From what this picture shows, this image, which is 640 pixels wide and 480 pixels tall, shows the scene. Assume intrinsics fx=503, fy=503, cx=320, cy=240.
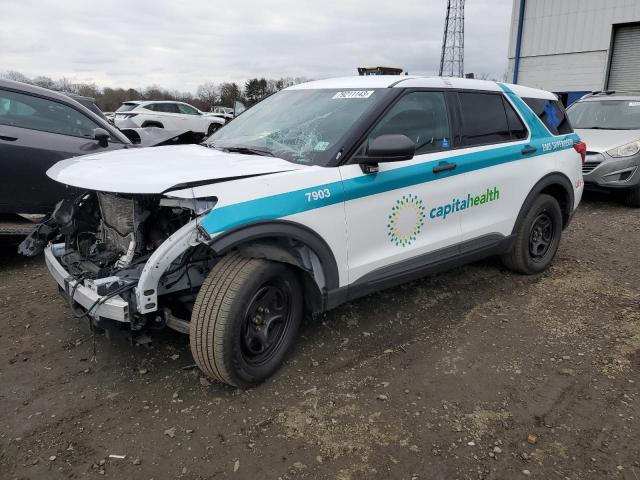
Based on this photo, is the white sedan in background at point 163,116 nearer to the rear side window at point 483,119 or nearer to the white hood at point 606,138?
the white hood at point 606,138

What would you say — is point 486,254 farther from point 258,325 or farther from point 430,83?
point 258,325

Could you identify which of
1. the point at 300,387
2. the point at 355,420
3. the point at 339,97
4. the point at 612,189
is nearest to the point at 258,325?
the point at 300,387

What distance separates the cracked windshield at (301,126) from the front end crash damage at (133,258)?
2.68ft

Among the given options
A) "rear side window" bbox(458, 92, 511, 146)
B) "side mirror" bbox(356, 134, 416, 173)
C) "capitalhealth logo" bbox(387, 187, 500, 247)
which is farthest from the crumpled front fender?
"rear side window" bbox(458, 92, 511, 146)

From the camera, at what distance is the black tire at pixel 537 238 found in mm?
4613

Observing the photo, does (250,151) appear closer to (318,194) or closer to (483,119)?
(318,194)

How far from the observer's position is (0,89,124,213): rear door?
4.77 m

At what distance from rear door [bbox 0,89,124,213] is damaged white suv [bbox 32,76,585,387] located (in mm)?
1612

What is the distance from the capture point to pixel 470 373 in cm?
321

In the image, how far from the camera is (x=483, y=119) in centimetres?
412

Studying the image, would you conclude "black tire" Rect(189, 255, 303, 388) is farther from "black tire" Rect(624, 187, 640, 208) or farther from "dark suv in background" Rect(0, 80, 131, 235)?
"black tire" Rect(624, 187, 640, 208)

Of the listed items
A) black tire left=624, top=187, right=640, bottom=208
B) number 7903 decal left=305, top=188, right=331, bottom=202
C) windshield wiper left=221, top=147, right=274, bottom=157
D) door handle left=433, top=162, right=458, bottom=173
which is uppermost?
windshield wiper left=221, top=147, right=274, bottom=157

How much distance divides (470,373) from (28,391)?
8.85 ft

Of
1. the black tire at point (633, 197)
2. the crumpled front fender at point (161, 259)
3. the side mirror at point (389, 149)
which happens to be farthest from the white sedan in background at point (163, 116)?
the crumpled front fender at point (161, 259)
